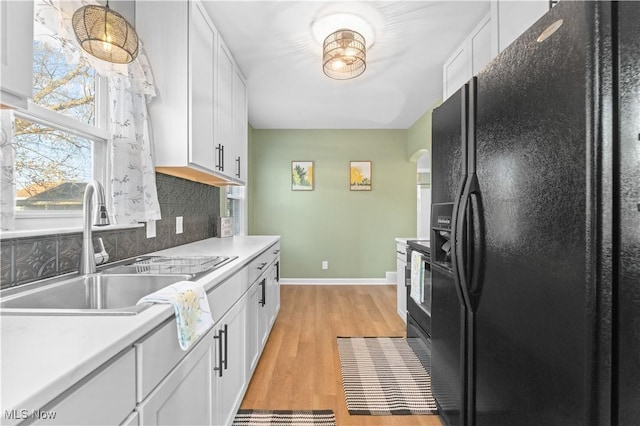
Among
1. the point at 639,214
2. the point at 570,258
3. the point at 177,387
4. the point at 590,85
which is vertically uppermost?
the point at 590,85

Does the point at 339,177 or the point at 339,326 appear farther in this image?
the point at 339,177

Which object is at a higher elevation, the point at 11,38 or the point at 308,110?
the point at 308,110

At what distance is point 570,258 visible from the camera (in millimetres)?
767

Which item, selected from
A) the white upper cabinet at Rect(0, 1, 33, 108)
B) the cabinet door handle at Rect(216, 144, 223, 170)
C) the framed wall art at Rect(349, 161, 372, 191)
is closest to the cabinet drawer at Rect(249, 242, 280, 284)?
the cabinet door handle at Rect(216, 144, 223, 170)

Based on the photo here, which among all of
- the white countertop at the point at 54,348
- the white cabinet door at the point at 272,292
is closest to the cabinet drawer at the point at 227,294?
the white countertop at the point at 54,348

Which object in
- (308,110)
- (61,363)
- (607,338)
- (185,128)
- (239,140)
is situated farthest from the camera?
(308,110)

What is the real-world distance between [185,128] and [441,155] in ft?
4.86

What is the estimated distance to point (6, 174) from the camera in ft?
3.26

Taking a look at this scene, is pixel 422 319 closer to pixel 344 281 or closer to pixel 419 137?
pixel 344 281

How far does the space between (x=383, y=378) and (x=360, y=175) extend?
11.3ft

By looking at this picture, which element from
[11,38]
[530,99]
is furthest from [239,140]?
[530,99]

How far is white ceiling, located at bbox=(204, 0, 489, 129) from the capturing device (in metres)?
2.12

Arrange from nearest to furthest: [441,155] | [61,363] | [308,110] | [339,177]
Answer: [61,363] → [441,155] → [308,110] → [339,177]

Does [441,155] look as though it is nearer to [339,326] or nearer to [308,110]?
[339,326]
